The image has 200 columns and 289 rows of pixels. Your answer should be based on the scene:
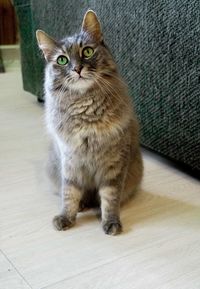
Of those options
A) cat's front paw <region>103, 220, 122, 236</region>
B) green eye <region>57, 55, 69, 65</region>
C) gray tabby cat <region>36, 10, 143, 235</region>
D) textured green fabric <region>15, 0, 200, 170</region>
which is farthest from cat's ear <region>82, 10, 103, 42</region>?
cat's front paw <region>103, 220, 122, 236</region>

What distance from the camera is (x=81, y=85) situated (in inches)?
44.3

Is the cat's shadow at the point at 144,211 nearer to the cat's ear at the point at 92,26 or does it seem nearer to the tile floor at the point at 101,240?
the tile floor at the point at 101,240

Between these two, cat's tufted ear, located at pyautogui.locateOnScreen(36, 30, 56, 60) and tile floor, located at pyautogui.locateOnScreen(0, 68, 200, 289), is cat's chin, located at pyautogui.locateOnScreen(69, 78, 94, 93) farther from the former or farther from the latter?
tile floor, located at pyautogui.locateOnScreen(0, 68, 200, 289)

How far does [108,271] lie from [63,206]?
1.00 feet

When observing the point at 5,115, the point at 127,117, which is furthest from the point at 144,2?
the point at 5,115

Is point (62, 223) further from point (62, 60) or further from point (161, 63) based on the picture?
point (161, 63)

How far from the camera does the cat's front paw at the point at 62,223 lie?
47.6 inches

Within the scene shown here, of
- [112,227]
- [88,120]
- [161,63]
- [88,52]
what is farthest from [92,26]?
[112,227]

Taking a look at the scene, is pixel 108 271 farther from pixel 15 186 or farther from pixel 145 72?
pixel 145 72

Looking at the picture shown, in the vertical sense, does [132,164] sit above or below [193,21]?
below

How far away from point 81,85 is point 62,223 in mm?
404

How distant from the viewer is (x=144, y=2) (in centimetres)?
151

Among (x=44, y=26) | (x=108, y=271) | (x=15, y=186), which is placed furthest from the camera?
(x=44, y=26)

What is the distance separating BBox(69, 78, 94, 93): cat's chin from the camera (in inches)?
44.1
